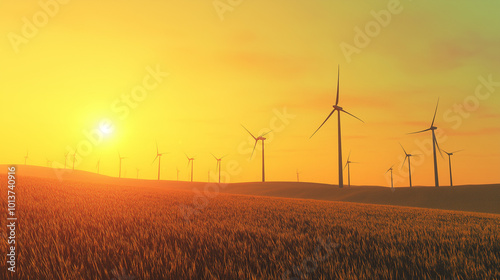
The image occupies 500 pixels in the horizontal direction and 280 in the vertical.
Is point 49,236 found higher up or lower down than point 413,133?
lower down

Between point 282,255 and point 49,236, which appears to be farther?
point 49,236

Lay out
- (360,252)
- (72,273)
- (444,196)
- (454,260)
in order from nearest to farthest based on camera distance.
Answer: (72,273) < (454,260) < (360,252) < (444,196)

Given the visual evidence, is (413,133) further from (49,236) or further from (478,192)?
(49,236)

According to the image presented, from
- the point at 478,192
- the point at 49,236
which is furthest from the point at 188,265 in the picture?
the point at 478,192

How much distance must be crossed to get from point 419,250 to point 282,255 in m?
3.43

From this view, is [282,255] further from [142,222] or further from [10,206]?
[10,206]

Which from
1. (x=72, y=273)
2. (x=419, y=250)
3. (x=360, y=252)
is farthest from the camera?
(x=419, y=250)

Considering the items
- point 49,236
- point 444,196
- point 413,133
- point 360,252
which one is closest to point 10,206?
point 49,236

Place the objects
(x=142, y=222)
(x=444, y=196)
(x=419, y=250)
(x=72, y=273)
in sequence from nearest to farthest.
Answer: (x=72, y=273), (x=419, y=250), (x=142, y=222), (x=444, y=196)

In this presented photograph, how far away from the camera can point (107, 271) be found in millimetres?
6172

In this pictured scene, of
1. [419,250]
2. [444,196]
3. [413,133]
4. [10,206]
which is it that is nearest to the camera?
[419,250]

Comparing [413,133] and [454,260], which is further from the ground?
[413,133]

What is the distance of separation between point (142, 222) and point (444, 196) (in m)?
76.4

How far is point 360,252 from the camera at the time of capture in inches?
318
